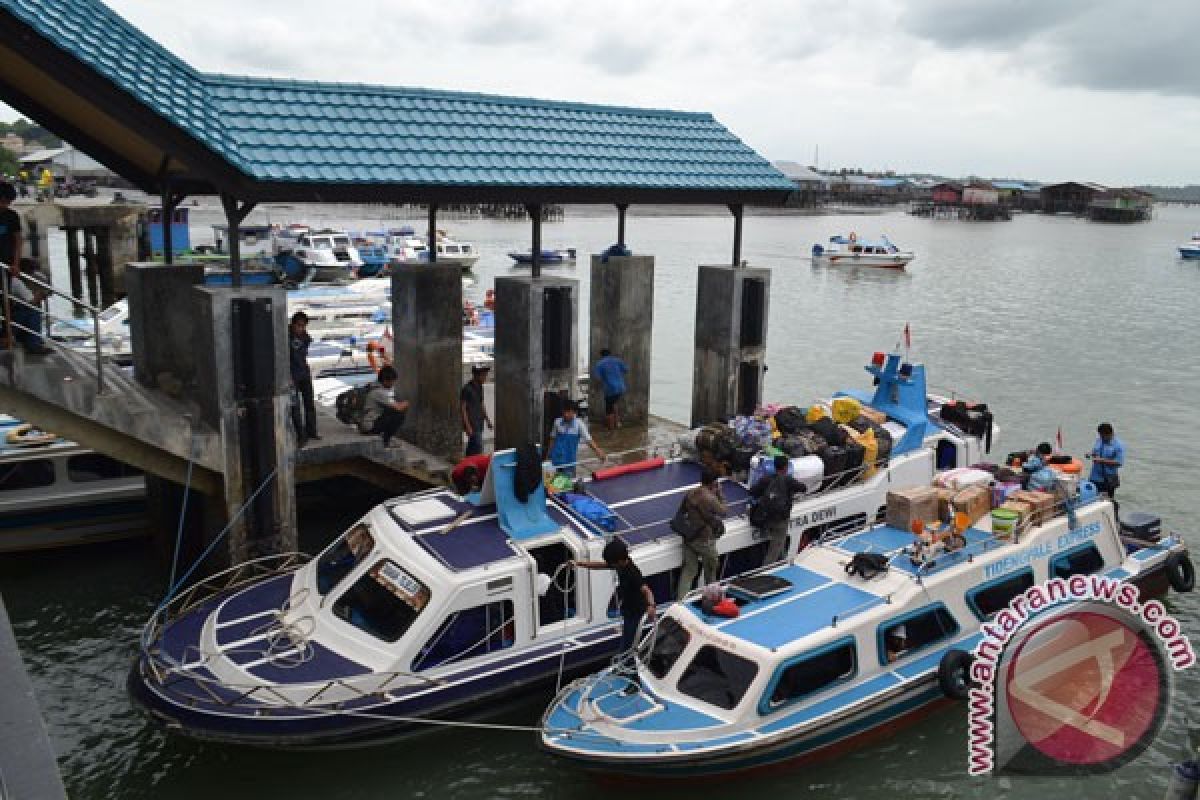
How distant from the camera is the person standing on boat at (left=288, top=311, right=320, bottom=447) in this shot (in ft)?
43.5

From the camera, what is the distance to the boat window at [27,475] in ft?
47.5

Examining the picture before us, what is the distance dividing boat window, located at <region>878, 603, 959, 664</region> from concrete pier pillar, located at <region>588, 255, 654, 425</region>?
30.3ft

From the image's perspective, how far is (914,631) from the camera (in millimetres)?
10477

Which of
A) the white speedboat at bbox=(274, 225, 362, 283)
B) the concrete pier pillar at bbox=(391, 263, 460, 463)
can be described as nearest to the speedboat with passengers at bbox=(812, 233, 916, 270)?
the white speedboat at bbox=(274, 225, 362, 283)

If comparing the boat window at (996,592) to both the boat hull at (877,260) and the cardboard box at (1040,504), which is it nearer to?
the cardboard box at (1040,504)

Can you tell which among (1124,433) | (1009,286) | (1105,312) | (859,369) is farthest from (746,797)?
(1009,286)

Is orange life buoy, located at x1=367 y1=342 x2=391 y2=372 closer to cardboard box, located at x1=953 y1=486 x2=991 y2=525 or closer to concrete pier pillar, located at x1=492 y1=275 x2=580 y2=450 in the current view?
concrete pier pillar, located at x1=492 y1=275 x2=580 y2=450

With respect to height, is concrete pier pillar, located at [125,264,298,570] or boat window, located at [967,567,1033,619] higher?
concrete pier pillar, located at [125,264,298,570]

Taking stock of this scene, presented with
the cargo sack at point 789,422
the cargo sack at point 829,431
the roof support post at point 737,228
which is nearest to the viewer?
the cargo sack at point 829,431

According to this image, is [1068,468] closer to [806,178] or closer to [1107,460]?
[1107,460]

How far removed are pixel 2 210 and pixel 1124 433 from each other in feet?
82.3

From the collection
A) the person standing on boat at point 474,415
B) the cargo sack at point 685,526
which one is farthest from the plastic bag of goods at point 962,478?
the person standing on boat at point 474,415

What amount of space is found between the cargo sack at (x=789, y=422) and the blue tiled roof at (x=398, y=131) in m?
4.50

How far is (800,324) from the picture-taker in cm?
4166
